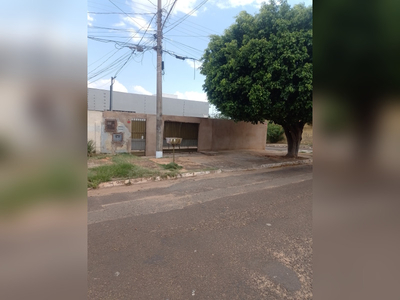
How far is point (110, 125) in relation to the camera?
35.3 ft

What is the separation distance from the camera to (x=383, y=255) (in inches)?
37.8

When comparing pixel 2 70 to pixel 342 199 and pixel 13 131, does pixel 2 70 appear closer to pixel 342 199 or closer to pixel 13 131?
pixel 13 131

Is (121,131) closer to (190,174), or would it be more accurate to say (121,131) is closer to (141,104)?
(190,174)

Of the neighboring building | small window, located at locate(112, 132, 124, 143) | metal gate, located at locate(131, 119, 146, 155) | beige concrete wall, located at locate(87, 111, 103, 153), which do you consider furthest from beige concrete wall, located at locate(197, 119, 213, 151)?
beige concrete wall, located at locate(87, 111, 103, 153)

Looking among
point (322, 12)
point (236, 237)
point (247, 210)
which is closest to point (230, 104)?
point (247, 210)

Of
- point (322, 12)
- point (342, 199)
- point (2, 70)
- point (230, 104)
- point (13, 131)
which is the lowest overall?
point (342, 199)

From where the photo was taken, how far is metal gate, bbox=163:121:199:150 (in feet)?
41.7

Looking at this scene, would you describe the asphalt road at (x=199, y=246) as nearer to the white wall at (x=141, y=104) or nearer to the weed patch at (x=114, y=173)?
the weed patch at (x=114, y=173)

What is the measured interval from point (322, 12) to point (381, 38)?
28 cm

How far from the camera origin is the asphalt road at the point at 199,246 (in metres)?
2.22

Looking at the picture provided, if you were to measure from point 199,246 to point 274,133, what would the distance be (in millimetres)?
25678

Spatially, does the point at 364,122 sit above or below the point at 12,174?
above

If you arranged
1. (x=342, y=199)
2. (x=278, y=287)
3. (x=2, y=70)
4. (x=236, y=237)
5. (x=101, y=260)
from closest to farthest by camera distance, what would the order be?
(x=2, y=70), (x=342, y=199), (x=278, y=287), (x=101, y=260), (x=236, y=237)

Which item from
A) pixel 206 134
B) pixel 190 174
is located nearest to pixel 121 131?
pixel 190 174
